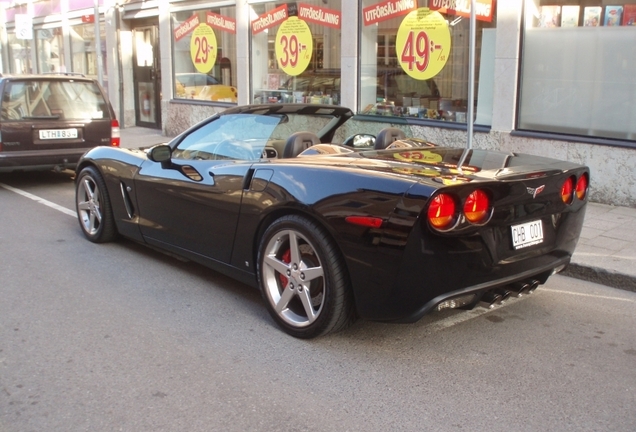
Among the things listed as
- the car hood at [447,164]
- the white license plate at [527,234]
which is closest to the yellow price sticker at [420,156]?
the car hood at [447,164]

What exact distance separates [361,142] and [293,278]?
1.89 meters

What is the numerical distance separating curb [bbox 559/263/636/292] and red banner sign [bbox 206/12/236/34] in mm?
10201

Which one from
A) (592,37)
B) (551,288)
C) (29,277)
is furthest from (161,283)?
(592,37)

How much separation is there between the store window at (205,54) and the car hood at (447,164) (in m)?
10.3

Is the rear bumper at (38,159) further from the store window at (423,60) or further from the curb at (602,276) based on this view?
the curb at (602,276)

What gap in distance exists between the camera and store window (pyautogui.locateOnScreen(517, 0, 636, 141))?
824 cm

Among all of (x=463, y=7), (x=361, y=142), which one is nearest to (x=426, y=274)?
(x=361, y=142)

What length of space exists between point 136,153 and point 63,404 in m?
3.15

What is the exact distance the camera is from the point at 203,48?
50.0 ft

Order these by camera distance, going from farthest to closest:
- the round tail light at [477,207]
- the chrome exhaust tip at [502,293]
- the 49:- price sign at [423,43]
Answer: the 49:- price sign at [423,43] → the chrome exhaust tip at [502,293] → the round tail light at [477,207]

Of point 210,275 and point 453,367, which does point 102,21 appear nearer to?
point 210,275

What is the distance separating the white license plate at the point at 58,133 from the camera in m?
9.56

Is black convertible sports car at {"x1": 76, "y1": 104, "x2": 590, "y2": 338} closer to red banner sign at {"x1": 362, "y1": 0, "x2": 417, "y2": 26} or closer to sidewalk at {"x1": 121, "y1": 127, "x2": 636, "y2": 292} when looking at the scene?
sidewalk at {"x1": 121, "y1": 127, "x2": 636, "y2": 292}

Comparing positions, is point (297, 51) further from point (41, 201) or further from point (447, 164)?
point (447, 164)
